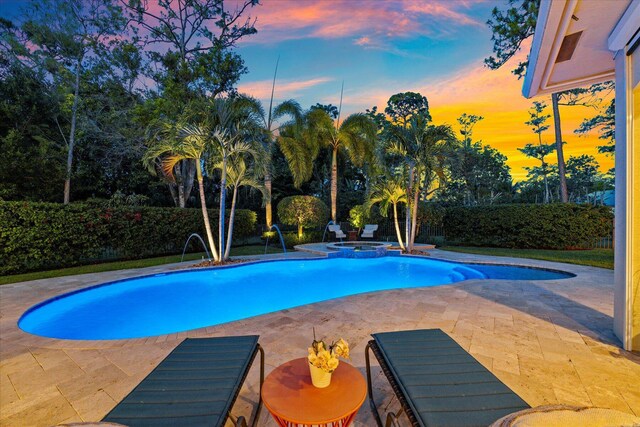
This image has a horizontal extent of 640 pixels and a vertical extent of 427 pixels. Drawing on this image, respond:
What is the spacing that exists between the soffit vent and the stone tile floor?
11.1 feet

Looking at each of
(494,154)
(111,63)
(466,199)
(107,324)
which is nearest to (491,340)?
(107,324)

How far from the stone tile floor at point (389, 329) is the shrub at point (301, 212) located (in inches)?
374

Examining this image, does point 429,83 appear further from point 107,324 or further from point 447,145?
point 107,324

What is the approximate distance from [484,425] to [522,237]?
1363cm

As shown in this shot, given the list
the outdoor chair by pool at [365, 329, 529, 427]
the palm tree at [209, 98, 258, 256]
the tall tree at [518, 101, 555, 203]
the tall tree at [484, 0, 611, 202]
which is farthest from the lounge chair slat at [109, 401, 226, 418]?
the tall tree at [518, 101, 555, 203]

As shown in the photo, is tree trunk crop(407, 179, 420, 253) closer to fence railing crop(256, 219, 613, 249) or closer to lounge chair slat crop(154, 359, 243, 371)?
fence railing crop(256, 219, 613, 249)

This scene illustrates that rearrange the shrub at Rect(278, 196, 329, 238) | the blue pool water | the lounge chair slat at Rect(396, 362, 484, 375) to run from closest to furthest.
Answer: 1. the lounge chair slat at Rect(396, 362, 484, 375)
2. the blue pool water
3. the shrub at Rect(278, 196, 329, 238)

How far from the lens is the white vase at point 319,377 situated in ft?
5.62

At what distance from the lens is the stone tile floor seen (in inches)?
92.1

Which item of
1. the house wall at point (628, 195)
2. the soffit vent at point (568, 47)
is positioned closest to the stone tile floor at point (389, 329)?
the house wall at point (628, 195)

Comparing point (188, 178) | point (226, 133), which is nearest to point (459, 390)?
point (226, 133)

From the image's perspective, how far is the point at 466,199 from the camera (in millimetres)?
26797

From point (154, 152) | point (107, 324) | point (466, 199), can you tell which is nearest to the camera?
point (107, 324)

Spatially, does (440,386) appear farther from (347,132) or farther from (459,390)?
(347,132)
